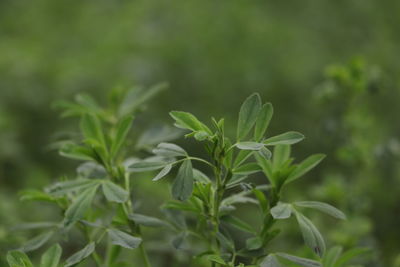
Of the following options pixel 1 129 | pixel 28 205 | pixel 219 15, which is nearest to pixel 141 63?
pixel 219 15

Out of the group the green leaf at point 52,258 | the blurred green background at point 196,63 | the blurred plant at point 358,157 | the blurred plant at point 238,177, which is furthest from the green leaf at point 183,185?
the blurred green background at point 196,63

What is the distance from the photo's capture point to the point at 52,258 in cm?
81

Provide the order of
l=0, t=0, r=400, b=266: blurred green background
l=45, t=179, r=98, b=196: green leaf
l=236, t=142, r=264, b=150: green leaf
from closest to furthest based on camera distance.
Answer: l=236, t=142, r=264, b=150: green leaf < l=45, t=179, r=98, b=196: green leaf < l=0, t=0, r=400, b=266: blurred green background

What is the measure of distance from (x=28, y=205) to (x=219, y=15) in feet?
4.23

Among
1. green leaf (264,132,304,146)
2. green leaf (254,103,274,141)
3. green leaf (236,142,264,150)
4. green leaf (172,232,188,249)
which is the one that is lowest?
green leaf (172,232,188,249)

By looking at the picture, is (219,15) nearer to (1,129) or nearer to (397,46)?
(397,46)

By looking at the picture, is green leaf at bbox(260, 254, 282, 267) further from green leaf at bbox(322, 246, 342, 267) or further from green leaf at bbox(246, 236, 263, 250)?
green leaf at bbox(322, 246, 342, 267)

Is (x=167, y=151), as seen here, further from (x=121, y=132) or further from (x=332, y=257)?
(x=332, y=257)

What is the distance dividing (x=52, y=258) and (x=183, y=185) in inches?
9.3

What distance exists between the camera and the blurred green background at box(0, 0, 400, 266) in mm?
2062

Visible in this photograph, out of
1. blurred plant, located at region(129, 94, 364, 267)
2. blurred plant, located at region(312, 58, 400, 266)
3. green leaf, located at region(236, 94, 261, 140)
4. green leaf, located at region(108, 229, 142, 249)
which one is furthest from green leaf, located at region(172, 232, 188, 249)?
blurred plant, located at region(312, 58, 400, 266)

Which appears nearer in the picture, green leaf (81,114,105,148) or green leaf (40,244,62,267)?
green leaf (40,244,62,267)

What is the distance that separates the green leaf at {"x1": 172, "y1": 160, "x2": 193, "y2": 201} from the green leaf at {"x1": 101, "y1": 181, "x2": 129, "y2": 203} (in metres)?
0.10

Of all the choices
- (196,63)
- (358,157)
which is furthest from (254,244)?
(196,63)
